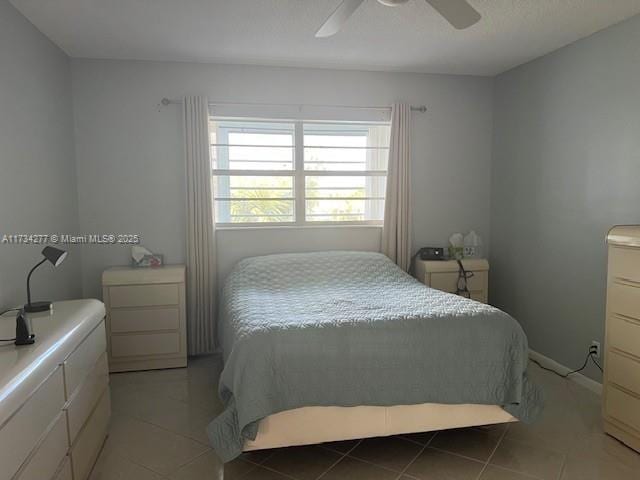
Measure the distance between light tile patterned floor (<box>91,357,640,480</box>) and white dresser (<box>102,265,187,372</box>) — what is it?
2.00 feet

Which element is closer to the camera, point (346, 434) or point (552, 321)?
point (346, 434)

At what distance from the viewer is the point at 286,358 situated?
6.84 ft

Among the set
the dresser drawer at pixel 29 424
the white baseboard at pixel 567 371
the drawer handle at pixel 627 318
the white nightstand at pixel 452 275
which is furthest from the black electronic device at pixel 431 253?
the dresser drawer at pixel 29 424

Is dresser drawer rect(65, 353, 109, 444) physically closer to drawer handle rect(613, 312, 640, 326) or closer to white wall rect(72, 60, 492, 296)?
white wall rect(72, 60, 492, 296)

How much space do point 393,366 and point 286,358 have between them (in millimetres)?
527

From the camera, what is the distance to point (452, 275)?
12.7ft

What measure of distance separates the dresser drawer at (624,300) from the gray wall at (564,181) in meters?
0.67

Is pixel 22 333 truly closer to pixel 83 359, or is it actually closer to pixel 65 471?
pixel 83 359

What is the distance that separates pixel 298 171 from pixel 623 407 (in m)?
2.81

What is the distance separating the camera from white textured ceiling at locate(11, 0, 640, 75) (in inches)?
102

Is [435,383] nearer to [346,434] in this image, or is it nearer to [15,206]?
[346,434]

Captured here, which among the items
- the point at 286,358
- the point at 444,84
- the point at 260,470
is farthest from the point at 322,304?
the point at 444,84

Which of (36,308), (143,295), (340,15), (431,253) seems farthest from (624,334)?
(143,295)

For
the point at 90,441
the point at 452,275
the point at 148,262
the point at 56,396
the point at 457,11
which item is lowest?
the point at 90,441
